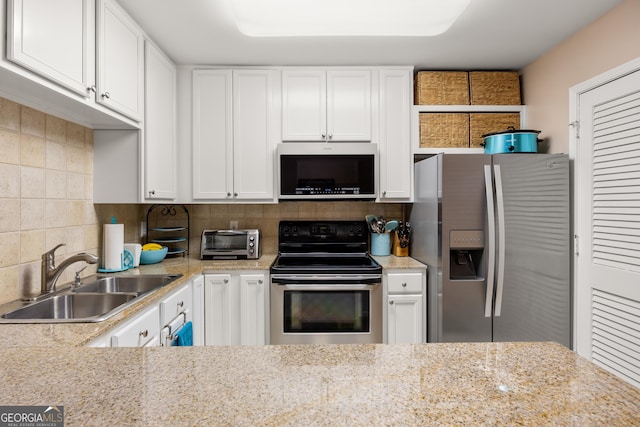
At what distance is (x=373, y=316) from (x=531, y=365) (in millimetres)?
1674

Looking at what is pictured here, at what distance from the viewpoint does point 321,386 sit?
0.70 meters

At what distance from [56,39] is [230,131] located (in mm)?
1350

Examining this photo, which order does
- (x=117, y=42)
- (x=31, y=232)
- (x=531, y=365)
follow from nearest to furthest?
(x=531, y=365)
(x=31, y=232)
(x=117, y=42)

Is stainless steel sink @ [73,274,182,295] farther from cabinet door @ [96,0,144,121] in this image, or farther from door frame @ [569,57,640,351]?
door frame @ [569,57,640,351]

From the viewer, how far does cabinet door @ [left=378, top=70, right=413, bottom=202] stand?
2.74 metres

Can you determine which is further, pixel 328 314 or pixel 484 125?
pixel 484 125

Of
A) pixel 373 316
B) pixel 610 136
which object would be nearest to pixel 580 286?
pixel 610 136

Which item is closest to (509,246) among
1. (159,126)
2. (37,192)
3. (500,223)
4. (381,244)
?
(500,223)

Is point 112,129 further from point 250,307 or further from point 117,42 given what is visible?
point 250,307

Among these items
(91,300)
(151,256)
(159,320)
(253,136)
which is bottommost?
(159,320)

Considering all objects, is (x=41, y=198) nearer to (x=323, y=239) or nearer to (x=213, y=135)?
(x=213, y=135)

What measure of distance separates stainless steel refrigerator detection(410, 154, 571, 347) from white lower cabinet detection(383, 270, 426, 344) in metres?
0.17

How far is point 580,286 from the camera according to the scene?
2273 mm

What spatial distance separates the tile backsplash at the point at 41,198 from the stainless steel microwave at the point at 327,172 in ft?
4.06
